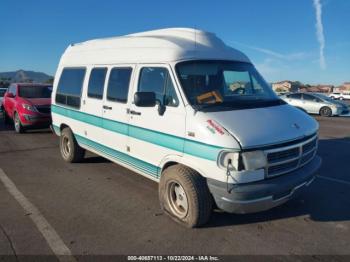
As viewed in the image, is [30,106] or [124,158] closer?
[124,158]

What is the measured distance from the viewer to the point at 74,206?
540cm

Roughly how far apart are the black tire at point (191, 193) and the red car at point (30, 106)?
332 inches

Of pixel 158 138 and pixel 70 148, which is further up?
pixel 158 138

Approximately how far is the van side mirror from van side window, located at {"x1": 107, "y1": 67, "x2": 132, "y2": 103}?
894 mm

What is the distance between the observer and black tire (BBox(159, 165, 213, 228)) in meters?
4.36

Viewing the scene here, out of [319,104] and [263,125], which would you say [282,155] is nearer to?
[263,125]

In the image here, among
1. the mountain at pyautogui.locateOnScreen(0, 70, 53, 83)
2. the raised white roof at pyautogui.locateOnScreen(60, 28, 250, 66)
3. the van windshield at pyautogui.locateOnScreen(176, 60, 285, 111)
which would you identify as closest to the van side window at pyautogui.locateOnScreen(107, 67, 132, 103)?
the raised white roof at pyautogui.locateOnScreen(60, 28, 250, 66)

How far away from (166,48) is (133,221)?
248 centimetres

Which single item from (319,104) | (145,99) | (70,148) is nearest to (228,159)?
(145,99)

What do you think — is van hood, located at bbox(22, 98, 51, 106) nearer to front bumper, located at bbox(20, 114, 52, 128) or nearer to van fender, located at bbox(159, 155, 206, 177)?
front bumper, located at bbox(20, 114, 52, 128)

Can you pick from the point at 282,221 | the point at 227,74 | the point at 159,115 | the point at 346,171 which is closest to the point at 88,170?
the point at 159,115

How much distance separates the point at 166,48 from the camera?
5.18m

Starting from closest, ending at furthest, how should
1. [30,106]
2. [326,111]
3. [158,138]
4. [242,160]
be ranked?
[242,160]
[158,138]
[30,106]
[326,111]

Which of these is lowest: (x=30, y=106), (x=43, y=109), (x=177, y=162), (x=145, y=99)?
(x=177, y=162)
